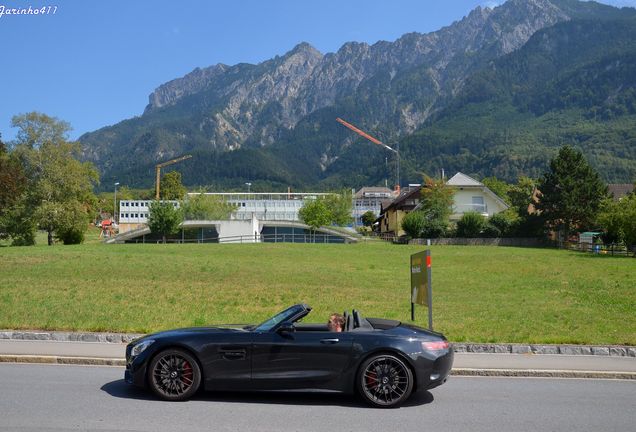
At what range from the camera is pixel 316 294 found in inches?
968

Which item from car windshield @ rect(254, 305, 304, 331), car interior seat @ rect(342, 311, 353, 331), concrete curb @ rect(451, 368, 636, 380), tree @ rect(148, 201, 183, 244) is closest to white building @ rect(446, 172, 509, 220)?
tree @ rect(148, 201, 183, 244)

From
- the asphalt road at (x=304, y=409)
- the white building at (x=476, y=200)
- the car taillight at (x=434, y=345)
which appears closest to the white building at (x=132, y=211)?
the white building at (x=476, y=200)

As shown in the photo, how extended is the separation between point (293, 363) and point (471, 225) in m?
71.1

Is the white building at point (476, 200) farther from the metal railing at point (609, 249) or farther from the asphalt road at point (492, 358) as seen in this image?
the asphalt road at point (492, 358)

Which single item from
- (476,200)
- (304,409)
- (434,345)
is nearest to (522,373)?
(434,345)

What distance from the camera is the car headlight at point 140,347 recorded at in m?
9.20

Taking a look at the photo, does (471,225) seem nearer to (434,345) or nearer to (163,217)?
(163,217)

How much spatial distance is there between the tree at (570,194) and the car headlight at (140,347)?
2842 inches

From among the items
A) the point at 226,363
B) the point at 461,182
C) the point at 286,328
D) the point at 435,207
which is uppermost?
the point at 461,182

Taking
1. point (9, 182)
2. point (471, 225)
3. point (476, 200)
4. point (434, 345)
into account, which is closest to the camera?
point (434, 345)

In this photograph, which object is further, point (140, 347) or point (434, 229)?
point (434, 229)

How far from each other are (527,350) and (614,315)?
693 centimetres

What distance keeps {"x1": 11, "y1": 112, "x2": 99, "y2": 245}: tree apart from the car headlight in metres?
63.3

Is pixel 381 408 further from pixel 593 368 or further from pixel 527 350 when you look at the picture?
pixel 527 350
